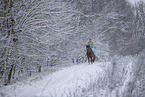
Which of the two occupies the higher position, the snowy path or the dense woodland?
the dense woodland

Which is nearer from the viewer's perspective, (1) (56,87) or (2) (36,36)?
(1) (56,87)

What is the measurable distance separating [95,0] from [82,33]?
514cm

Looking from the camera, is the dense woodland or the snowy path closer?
the snowy path

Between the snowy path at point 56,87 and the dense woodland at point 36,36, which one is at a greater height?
the dense woodland at point 36,36

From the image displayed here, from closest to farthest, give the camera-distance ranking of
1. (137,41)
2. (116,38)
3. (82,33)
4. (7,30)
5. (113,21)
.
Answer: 1. (7,30)
2. (82,33)
3. (113,21)
4. (116,38)
5. (137,41)

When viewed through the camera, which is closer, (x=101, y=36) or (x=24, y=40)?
(x=24, y=40)

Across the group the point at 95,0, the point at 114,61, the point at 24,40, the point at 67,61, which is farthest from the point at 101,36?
the point at 114,61

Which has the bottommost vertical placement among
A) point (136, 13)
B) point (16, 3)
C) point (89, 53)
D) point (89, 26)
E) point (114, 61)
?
point (89, 53)

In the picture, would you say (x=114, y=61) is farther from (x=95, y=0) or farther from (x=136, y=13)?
(x=136, y=13)

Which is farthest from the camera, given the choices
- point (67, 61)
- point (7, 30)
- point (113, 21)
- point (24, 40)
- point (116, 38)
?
point (116, 38)

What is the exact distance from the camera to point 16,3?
7.49 m

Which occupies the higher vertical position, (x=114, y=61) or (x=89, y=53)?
(x=114, y=61)

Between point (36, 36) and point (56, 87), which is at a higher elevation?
point (36, 36)

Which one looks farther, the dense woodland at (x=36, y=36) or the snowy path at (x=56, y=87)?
the dense woodland at (x=36, y=36)
